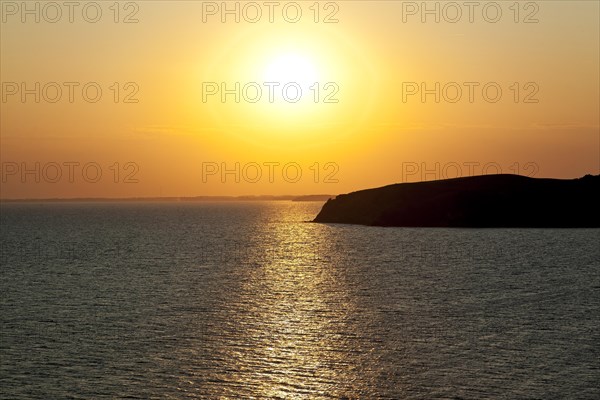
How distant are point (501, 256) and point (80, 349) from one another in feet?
293

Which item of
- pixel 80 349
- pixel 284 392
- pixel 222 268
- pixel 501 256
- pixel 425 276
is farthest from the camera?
pixel 501 256

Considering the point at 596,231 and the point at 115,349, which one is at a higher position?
the point at 596,231

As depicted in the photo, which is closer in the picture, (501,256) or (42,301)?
(42,301)

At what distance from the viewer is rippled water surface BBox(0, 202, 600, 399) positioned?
38.1m

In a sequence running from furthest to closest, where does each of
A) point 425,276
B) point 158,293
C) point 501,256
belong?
point 501,256 < point 425,276 < point 158,293

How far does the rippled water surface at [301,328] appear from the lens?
3809 cm

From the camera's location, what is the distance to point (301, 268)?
A: 350ft

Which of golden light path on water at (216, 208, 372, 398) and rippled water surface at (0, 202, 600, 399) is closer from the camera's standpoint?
rippled water surface at (0, 202, 600, 399)

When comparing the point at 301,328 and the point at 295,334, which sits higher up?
the point at 301,328

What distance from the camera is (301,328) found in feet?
177

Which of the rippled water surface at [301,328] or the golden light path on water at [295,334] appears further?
the golden light path on water at [295,334]

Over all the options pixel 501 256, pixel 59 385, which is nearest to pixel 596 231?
pixel 501 256

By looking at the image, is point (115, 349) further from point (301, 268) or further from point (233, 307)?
point (301, 268)

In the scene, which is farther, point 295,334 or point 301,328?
point 301,328
